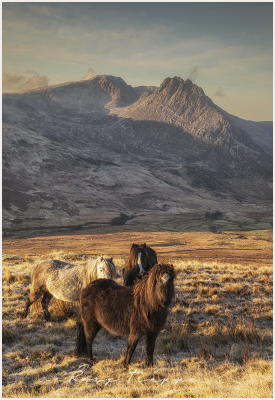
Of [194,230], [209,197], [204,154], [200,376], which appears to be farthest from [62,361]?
[204,154]

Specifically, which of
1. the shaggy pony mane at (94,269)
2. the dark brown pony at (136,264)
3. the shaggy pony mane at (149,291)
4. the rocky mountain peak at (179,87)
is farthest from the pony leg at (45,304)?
the rocky mountain peak at (179,87)

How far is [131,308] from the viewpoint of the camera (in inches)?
180

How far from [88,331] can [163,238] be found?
1136 inches

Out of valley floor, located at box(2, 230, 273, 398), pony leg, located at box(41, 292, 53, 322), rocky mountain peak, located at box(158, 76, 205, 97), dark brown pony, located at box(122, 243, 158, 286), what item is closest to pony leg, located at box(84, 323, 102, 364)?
valley floor, located at box(2, 230, 273, 398)

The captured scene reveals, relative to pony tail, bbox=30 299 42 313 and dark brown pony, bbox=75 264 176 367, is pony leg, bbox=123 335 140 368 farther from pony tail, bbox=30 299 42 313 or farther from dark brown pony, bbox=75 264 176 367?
pony tail, bbox=30 299 42 313

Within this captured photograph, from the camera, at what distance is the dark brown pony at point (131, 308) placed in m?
4.12

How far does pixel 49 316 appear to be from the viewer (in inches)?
280

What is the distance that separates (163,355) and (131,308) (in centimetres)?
162

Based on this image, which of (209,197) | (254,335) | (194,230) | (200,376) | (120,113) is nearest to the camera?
(200,376)

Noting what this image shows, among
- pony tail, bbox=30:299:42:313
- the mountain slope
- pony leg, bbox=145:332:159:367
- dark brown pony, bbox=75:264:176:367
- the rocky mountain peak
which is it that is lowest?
pony tail, bbox=30:299:42:313

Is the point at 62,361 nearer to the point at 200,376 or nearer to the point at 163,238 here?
the point at 200,376

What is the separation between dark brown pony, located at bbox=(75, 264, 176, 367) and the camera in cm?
412

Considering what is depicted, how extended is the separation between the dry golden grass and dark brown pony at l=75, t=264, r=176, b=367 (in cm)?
44

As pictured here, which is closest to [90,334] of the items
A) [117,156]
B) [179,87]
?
[117,156]
